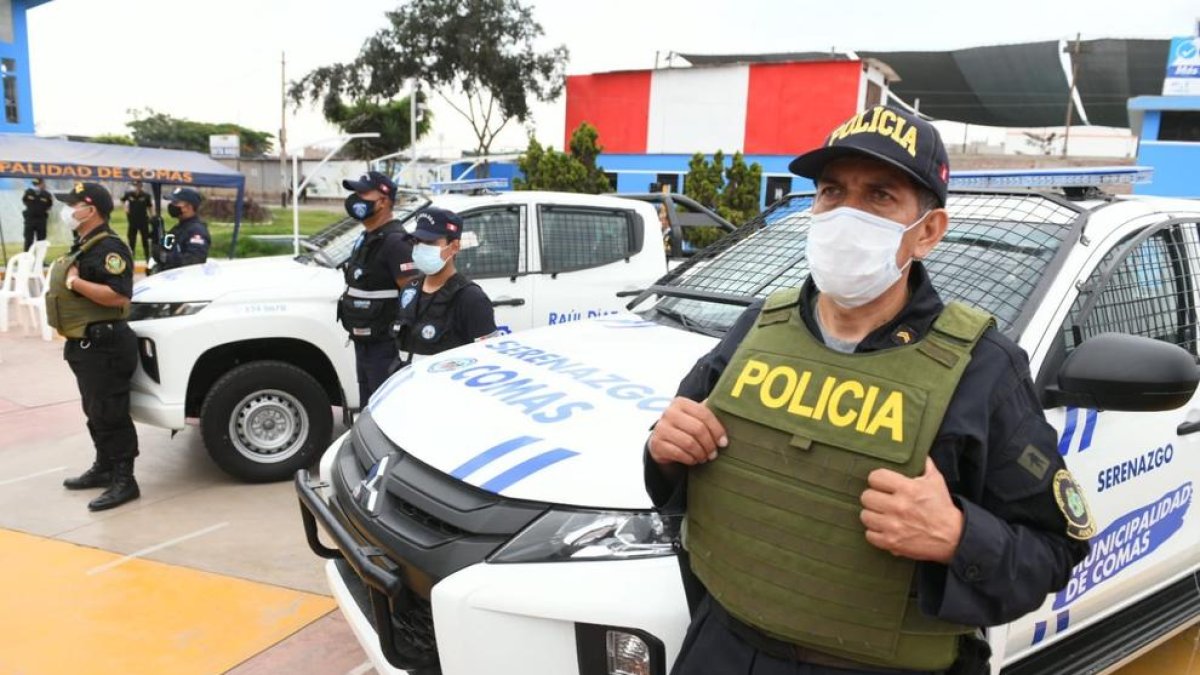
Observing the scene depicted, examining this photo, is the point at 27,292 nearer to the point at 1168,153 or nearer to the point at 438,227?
the point at 438,227

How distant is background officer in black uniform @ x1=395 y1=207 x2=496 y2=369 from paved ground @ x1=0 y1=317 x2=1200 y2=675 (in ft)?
3.89

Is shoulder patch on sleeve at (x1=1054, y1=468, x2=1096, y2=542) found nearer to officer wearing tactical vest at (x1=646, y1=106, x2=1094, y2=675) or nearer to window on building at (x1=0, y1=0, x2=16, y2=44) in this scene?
officer wearing tactical vest at (x1=646, y1=106, x2=1094, y2=675)

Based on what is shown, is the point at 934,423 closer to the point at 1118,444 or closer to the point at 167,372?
the point at 1118,444

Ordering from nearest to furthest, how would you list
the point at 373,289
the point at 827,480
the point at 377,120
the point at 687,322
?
the point at 827,480 → the point at 687,322 → the point at 373,289 → the point at 377,120

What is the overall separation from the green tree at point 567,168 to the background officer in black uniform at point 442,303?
45.4 ft

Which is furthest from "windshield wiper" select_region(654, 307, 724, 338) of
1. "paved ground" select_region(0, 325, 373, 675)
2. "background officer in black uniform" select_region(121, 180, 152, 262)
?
"background officer in black uniform" select_region(121, 180, 152, 262)

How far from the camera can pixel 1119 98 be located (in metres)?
49.6

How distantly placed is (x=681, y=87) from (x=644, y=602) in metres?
27.6

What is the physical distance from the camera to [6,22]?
24.2 metres

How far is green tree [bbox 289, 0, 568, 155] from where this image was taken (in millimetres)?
33719

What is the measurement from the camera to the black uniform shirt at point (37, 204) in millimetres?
14773

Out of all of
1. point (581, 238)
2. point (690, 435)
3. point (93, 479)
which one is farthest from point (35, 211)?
point (690, 435)

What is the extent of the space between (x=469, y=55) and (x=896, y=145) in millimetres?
34797

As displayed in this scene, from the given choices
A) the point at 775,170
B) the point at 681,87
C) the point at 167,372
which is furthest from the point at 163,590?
the point at 681,87
